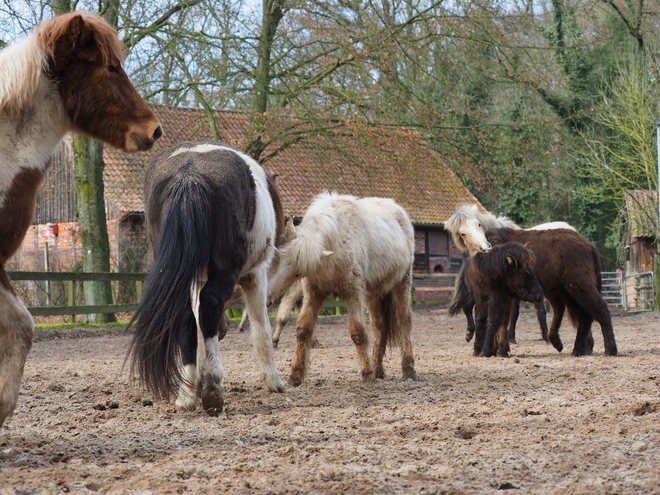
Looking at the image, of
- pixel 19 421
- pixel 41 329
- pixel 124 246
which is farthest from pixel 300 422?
pixel 124 246

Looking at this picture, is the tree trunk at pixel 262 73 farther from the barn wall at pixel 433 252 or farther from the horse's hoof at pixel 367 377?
the barn wall at pixel 433 252

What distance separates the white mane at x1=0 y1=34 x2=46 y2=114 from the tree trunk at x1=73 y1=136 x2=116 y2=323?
13107 millimetres

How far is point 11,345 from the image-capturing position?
3.78 metres

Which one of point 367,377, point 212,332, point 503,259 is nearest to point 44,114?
point 212,332

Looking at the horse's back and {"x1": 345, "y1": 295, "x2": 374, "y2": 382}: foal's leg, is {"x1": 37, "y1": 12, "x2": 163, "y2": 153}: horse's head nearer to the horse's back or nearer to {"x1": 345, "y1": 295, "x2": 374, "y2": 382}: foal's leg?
{"x1": 345, "y1": 295, "x2": 374, "y2": 382}: foal's leg

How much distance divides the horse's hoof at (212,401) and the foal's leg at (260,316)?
106 centimetres

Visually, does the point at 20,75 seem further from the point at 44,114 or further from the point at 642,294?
the point at 642,294

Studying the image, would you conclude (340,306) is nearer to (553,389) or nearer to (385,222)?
(385,222)

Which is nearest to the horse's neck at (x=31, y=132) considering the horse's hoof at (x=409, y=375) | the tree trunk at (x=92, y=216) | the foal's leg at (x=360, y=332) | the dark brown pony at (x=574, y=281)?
the foal's leg at (x=360, y=332)

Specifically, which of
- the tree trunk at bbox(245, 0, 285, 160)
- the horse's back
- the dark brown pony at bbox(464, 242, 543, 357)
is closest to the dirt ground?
the dark brown pony at bbox(464, 242, 543, 357)

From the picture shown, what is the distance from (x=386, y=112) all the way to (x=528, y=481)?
1441cm

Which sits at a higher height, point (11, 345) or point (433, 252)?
point (433, 252)

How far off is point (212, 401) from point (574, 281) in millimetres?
6378

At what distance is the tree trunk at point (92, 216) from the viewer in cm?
1702
